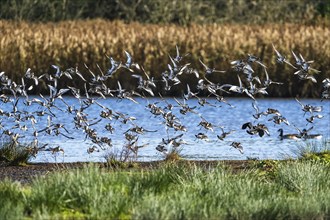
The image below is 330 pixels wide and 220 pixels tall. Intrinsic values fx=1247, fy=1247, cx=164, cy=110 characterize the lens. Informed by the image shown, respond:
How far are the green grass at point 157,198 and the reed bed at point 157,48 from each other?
18134 mm

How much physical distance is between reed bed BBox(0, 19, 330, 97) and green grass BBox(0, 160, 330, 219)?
18134mm

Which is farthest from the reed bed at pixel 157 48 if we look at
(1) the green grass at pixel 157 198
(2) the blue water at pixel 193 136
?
(1) the green grass at pixel 157 198

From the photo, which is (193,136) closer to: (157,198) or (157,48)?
(157,198)

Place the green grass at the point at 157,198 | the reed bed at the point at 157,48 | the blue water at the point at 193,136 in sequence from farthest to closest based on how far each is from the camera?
the reed bed at the point at 157,48 → the blue water at the point at 193,136 → the green grass at the point at 157,198

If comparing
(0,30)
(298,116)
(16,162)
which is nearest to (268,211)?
(16,162)

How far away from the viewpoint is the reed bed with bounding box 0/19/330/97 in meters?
29.4

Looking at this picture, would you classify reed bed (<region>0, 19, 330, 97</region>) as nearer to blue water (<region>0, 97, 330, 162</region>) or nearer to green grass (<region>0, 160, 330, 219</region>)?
blue water (<region>0, 97, 330, 162</region>)

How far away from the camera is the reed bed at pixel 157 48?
96.4 ft

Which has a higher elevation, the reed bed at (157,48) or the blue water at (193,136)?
the reed bed at (157,48)

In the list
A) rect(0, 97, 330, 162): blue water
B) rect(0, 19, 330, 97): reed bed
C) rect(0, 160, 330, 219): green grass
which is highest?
rect(0, 19, 330, 97): reed bed

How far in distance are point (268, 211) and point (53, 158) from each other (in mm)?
6237

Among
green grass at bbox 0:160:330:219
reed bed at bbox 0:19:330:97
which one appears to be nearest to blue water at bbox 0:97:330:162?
reed bed at bbox 0:19:330:97

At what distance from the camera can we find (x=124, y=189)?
1051cm

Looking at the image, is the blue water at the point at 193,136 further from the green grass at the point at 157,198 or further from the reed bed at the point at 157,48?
the green grass at the point at 157,198
